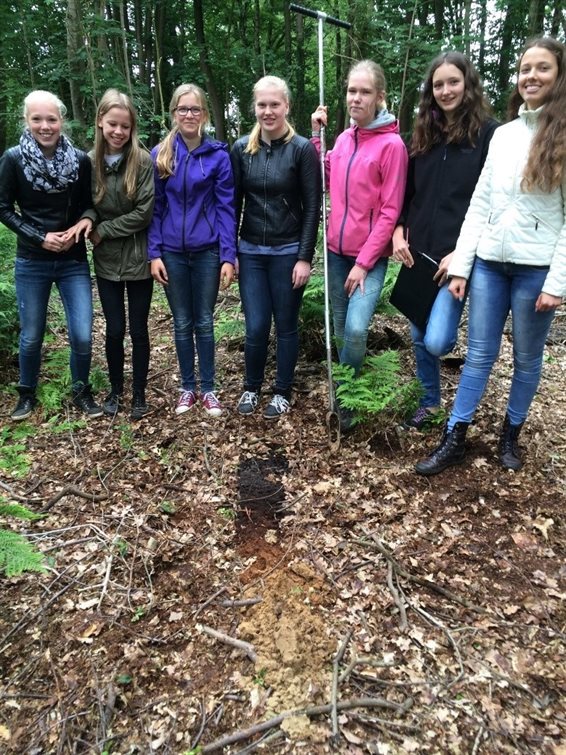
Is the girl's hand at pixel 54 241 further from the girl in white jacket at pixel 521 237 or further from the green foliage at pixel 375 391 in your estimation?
the girl in white jacket at pixel 521 237

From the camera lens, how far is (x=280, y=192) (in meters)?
4.25

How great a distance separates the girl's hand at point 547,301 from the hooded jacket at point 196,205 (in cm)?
247

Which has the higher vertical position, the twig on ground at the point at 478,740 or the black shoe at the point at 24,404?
the black shoe at the point at 24,404

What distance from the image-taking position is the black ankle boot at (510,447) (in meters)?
3.91

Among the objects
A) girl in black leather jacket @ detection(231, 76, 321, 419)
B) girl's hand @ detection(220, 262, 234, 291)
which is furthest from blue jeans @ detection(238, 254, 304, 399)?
girl's hand @ detection(220, 262, 234, 291)

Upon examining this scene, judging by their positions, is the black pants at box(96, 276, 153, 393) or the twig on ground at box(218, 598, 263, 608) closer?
the twig on ground at box(218, 598, 263, 608)

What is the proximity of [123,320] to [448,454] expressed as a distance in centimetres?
306

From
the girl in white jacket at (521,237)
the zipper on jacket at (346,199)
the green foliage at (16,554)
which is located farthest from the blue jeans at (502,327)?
the green foliage at (16,554)

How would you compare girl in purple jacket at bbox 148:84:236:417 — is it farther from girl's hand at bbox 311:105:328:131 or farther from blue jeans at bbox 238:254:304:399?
girl's hand at bbox 311:105:328:131

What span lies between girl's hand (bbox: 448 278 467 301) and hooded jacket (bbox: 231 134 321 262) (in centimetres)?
127

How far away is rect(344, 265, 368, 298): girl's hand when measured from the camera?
406cm

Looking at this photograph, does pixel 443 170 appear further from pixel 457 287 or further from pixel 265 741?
pixel 265 741

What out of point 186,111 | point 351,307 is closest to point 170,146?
point 186,111

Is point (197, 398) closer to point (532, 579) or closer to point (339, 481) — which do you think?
point (339, 481)
